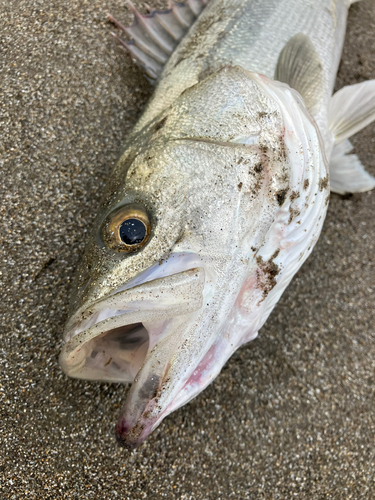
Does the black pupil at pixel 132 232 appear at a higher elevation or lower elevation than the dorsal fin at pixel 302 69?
higher

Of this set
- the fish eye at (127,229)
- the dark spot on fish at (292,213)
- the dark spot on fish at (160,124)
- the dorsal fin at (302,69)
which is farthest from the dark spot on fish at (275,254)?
the dorsal fin at (302,69)

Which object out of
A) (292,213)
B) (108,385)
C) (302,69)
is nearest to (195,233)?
(292,213)

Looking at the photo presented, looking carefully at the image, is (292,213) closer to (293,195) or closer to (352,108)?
(293,195)

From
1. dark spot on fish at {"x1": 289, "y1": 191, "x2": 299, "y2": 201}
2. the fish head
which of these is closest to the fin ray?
the fish head

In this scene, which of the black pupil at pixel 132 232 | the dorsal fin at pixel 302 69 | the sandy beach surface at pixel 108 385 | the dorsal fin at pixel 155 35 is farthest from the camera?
the dorsal fin at pixel 155 35

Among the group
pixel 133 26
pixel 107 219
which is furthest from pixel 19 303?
pixel 133 26

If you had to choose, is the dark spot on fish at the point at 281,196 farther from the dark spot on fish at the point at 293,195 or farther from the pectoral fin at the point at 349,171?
the pectoral fin at the point at 349,171
